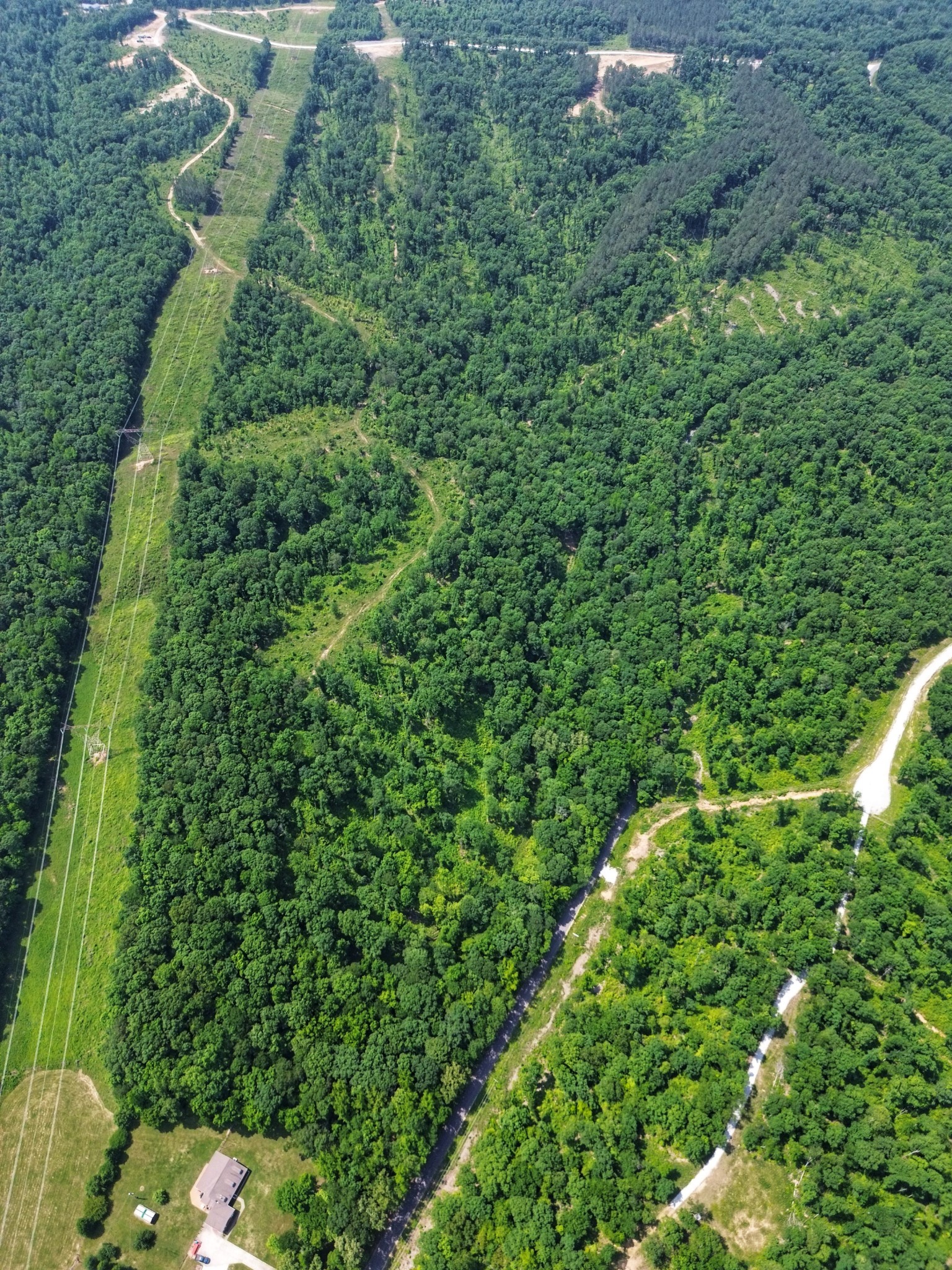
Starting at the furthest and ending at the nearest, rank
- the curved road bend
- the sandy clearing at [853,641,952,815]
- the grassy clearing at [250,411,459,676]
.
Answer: the grassy clearing at [250,411,459,676]
the sandy clearing at [853,641,952,815]
the curved road bend

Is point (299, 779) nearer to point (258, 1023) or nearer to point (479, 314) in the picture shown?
point (258, 1023)

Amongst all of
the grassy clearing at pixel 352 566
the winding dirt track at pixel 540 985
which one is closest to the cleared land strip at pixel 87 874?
the grassy clearing at pixel 352 566

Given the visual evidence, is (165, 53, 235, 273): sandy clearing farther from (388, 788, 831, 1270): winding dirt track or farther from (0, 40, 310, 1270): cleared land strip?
(388, 788, 831, 1270): winding dirt track

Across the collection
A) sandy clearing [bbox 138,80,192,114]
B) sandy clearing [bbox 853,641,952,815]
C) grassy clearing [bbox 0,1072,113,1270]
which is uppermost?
sandy clearing [bbox 138,80,192,114]

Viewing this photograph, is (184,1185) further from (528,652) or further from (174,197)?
(174,197)

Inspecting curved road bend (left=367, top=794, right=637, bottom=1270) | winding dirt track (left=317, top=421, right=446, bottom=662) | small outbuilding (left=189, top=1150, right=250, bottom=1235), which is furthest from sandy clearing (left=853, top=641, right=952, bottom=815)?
small outbuilding (left=189, top=1150, right=250, bottom=1235)

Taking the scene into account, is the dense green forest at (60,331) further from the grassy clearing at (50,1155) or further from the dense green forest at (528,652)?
the grassy clearing at (50,1155)

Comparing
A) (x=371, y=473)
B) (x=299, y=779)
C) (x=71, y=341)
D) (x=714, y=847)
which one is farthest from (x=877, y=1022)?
(x=71, y=341)

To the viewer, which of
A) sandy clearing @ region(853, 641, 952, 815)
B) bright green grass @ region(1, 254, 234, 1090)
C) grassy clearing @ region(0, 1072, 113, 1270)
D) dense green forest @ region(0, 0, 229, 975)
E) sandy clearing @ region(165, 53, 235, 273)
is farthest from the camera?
sandy clearing @ region(165, 53, 235, 273)
